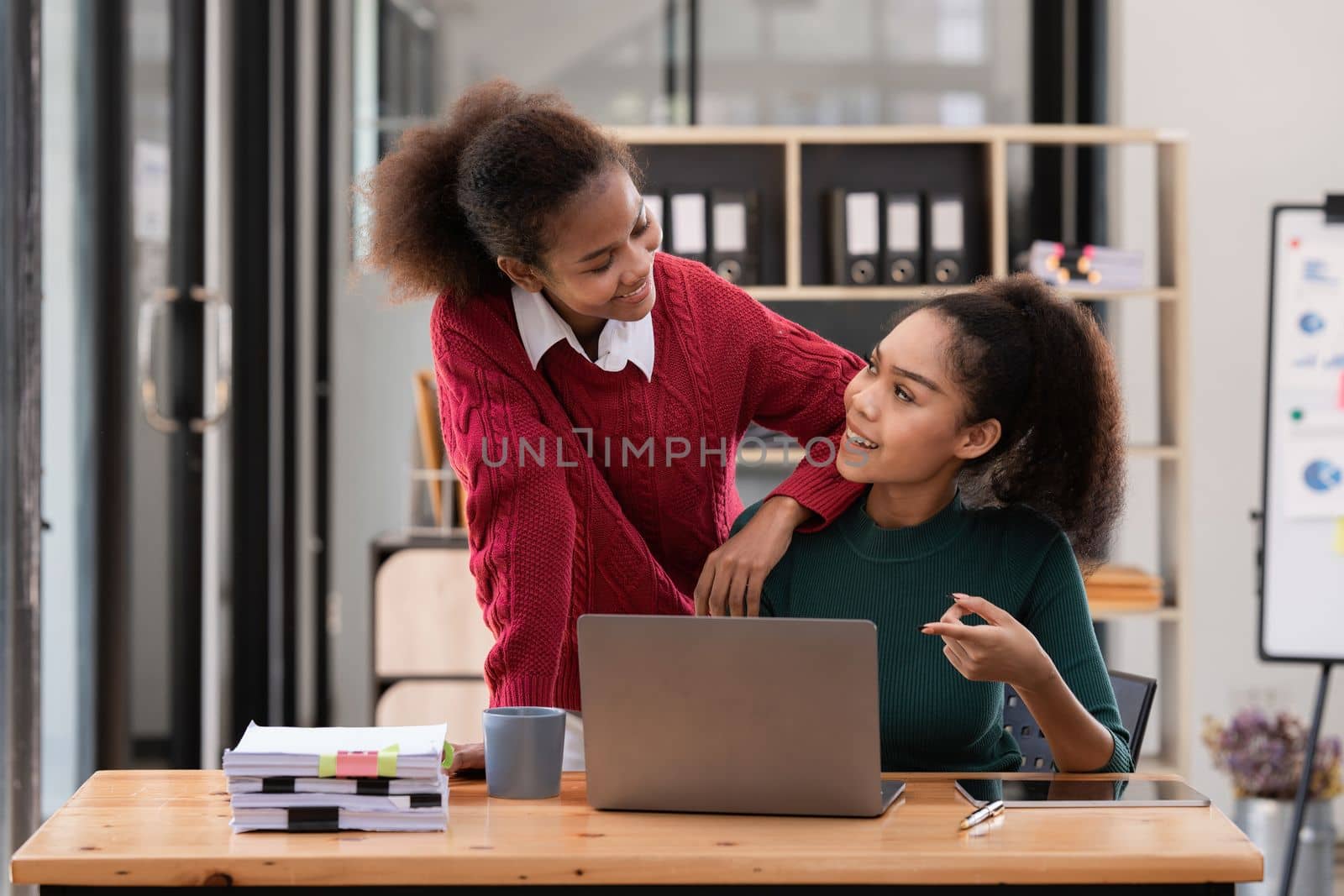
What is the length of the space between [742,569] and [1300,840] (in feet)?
7.13

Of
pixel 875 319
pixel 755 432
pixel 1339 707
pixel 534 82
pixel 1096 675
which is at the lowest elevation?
pixel 1339 707

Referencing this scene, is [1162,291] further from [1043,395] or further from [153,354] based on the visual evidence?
[153,354]

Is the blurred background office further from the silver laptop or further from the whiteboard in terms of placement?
the silver laptop

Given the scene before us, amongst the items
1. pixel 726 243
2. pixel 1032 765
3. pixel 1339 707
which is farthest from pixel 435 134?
pixel 1339 707

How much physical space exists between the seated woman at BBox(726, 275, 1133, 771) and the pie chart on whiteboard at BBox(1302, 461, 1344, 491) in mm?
1582

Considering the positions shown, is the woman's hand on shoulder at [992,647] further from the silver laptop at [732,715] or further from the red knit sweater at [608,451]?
the red knit sweater at [608,451]

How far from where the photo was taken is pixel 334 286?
4477 mm

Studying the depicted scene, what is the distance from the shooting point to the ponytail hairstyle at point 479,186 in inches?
61.6

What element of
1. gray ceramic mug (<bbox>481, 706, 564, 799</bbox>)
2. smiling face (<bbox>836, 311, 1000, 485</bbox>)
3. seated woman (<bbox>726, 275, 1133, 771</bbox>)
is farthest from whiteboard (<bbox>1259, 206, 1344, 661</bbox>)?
gray ceramic mug (<bbox>481, 706, 564, 799</bbox>)

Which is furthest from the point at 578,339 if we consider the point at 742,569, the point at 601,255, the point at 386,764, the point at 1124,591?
the point at 1124,591

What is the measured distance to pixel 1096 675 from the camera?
1.64m

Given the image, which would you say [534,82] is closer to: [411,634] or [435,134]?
[411,634]

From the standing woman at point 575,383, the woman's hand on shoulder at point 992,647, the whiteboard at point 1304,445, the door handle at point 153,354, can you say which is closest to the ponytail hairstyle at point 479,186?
the standing woman at point 575,383

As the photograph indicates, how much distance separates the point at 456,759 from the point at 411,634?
228 cm
